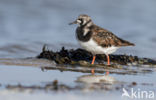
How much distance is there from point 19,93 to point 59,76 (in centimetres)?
184

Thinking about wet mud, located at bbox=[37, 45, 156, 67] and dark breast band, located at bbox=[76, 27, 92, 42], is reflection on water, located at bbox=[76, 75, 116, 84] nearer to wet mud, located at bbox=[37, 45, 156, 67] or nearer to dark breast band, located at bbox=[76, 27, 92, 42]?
dark breast band, located at bbox=[76, 27, 92, 42]

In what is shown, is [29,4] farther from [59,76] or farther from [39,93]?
[39,93]

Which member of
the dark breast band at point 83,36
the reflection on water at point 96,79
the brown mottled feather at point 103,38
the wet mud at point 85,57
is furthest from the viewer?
the wet mud at point 85,57

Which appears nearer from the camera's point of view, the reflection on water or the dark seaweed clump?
the reflection on water

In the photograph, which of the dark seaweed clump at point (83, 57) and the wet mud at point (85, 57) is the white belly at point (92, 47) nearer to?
the wet mud at point (85, 57)

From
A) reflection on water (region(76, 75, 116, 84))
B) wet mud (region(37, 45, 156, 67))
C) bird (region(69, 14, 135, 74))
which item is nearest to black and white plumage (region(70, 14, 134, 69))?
bird (region(69, 14, 135, 74))

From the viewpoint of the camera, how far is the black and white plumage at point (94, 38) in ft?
29.5

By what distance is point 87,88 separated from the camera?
19.5 feet

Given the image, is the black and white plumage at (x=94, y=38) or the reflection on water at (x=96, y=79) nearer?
the reflection on water at (x=96, y=79)

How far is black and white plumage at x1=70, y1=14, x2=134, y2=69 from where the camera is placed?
8992mm

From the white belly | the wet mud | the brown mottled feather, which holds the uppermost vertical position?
the brown mottled feather

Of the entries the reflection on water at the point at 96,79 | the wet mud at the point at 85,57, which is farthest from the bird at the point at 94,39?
the reflection on water at the point at 96,79

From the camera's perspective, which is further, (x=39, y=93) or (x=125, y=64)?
(x=125, y=64)

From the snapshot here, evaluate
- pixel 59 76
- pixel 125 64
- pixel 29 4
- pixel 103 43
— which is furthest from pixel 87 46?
pixel 29 4
